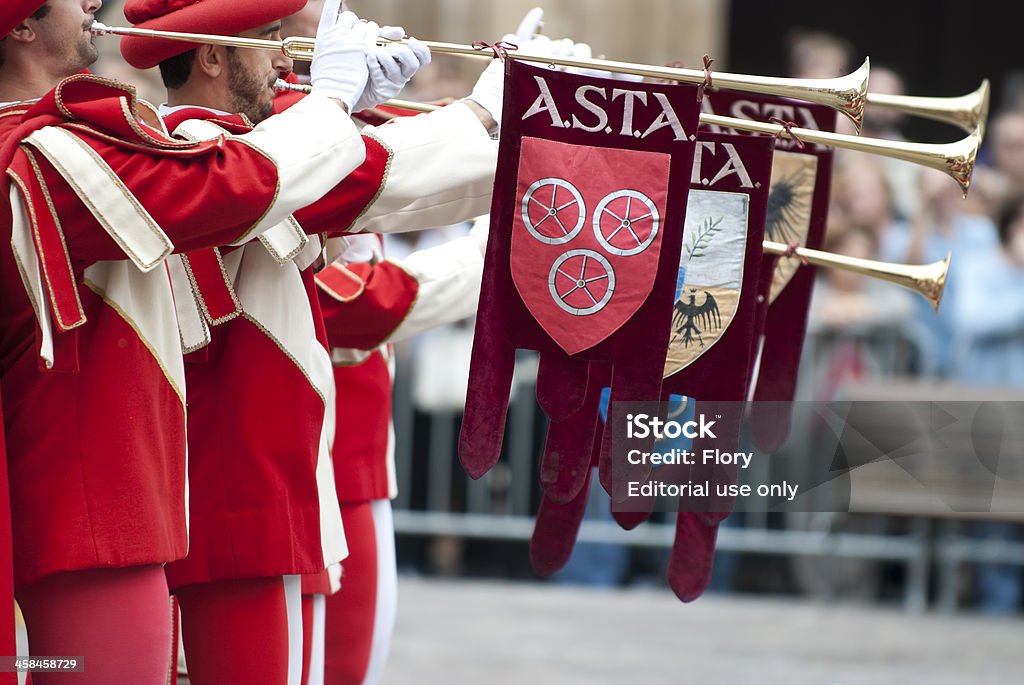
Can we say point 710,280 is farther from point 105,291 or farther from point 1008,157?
point 1008,157

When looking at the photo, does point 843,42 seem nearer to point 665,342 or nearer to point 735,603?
point 735,603

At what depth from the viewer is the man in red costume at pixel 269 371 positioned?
3449mm

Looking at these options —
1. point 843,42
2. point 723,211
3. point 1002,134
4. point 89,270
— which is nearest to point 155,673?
point 89,270

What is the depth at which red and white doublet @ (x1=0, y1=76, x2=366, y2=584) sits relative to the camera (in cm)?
301

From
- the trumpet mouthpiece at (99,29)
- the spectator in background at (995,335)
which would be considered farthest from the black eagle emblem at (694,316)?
the spectator in background at (995,335)

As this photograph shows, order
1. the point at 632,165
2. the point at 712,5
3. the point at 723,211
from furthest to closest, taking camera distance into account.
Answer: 1. the point at 712,5
2. the point at 723,211
3. the point at 632,165

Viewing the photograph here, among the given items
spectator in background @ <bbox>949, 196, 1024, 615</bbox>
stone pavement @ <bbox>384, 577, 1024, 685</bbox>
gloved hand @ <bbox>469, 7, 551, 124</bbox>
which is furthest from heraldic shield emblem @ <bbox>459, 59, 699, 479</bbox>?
spectator in background @ <bbox>949, 196, 1024, 615</bbox>

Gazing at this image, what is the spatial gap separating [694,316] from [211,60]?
1278 millimetres

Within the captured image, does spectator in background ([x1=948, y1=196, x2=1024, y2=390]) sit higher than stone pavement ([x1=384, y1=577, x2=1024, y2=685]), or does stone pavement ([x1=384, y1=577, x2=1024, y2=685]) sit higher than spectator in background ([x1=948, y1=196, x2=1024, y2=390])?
spectator in background ([x1=948, y1=196, x2=1024, y2=390])

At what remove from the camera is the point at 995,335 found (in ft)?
28.9

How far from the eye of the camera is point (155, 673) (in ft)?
10.4

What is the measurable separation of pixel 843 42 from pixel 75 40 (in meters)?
8.93

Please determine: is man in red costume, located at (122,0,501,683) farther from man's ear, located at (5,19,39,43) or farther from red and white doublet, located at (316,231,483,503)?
red and white doublet, located at (316,231,483,503)

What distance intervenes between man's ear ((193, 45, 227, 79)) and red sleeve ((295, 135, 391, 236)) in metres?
0.51
